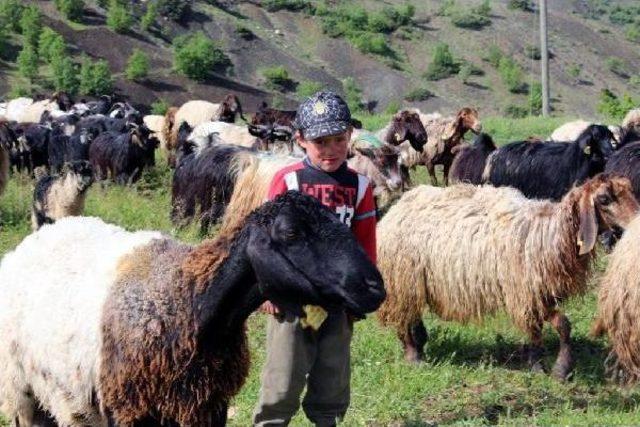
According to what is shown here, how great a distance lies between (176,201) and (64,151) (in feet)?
16.5

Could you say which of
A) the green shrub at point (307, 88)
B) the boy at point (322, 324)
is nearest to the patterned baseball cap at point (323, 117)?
the boy at point (322, 324)

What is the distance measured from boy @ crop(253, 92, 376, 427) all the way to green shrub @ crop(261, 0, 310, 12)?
6849 centimetres

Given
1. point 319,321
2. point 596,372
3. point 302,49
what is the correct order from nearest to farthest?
point 319,321, point 596,372, point 302,49

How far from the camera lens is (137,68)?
160ft

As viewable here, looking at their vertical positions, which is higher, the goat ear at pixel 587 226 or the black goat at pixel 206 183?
the goat ear at pixel 587 226

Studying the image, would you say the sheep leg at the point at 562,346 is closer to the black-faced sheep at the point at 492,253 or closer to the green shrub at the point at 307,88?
the black-faced sheep at the point at 492,253

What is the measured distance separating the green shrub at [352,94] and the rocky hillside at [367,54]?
33.7 inches

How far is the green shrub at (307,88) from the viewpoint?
5264cm

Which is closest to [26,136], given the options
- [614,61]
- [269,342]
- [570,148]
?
[570,148]

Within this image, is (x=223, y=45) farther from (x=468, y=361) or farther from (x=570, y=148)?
(x=468, y=361)

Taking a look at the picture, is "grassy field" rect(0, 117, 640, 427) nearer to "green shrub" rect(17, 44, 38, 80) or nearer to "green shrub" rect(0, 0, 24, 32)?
"green shrub" rect(17, 44, 38, 80)

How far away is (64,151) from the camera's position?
15.6m

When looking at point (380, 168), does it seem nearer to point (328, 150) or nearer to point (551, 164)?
point (551, 164)

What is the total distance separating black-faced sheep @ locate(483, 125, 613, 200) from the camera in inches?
430
